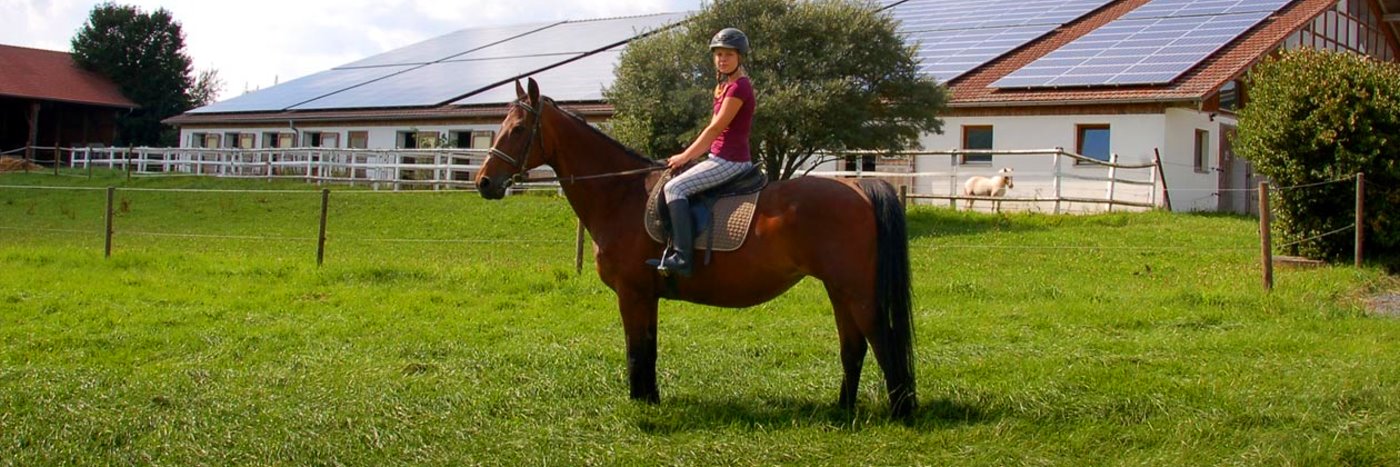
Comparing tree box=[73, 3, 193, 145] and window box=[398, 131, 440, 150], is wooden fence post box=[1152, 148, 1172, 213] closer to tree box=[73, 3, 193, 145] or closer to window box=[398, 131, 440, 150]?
window box=[398, 131, 440, 150]

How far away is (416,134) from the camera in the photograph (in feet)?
105

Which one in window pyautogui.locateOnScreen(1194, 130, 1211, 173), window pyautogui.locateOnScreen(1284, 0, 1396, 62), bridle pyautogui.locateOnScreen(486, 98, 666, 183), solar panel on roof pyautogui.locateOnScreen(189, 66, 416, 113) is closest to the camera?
bridle pyautogui.locateOnScreen(486, 98, 666, 183)

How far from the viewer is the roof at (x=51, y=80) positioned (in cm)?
4219

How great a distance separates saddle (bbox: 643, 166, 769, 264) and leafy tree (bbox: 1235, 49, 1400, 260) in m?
9.21

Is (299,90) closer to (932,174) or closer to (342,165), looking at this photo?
(342,165)

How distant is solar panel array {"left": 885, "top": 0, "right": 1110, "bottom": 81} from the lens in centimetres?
2717

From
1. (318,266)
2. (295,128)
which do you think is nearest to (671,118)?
(318,266)

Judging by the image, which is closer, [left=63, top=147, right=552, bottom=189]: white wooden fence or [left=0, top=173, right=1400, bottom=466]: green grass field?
[left=0, top=173, right=1400, bottom=466]: green grass field

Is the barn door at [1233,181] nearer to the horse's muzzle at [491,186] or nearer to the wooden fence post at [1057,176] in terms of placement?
the wooden fence post at [1057,176]

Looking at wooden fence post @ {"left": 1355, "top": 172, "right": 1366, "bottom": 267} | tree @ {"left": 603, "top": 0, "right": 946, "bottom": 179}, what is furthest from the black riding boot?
tree @ {"left": 603, "top": 0, "right": 946, "bottom": 179}

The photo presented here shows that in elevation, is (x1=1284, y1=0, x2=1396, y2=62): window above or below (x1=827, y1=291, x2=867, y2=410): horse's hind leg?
above

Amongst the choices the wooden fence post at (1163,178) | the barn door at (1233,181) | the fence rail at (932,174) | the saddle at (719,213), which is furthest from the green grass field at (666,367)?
the barn door at (1233,181)

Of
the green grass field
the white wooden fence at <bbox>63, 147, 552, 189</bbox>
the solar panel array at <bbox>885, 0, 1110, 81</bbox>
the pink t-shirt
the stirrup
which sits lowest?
the green grass field

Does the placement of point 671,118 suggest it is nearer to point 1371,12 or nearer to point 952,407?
A: point 952,407
